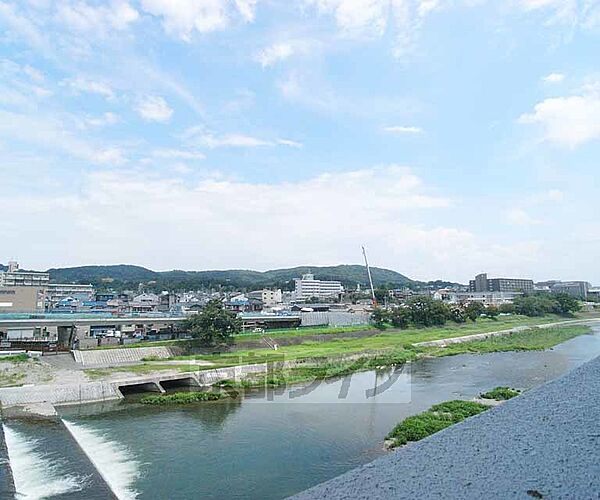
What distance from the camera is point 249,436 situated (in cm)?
1238

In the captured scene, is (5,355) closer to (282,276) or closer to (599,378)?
(599,378)

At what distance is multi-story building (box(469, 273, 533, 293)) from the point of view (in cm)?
10647

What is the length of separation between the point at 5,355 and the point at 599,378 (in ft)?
75.2

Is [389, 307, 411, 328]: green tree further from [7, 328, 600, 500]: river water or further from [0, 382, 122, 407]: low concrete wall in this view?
[0, 382, 122, 407]: low concrete wall

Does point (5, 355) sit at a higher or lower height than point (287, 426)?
higher

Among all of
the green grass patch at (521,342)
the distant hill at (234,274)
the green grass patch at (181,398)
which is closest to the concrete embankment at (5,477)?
the green grass patch at (181,398)

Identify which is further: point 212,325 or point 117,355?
point 212,325

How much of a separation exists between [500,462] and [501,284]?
113683mm

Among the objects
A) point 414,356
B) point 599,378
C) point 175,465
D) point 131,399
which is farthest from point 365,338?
point 599,378

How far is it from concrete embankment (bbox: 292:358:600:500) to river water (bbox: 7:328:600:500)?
7.24 m

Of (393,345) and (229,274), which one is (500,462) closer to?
(393,345)

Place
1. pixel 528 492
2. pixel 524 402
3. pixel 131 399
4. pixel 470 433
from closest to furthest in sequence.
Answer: pixel 528 492 < pixel 470 433 < pixel 524 402 < pixel 131 399

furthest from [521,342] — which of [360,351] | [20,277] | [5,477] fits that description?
[20,277]

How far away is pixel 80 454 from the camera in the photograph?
418 inches
